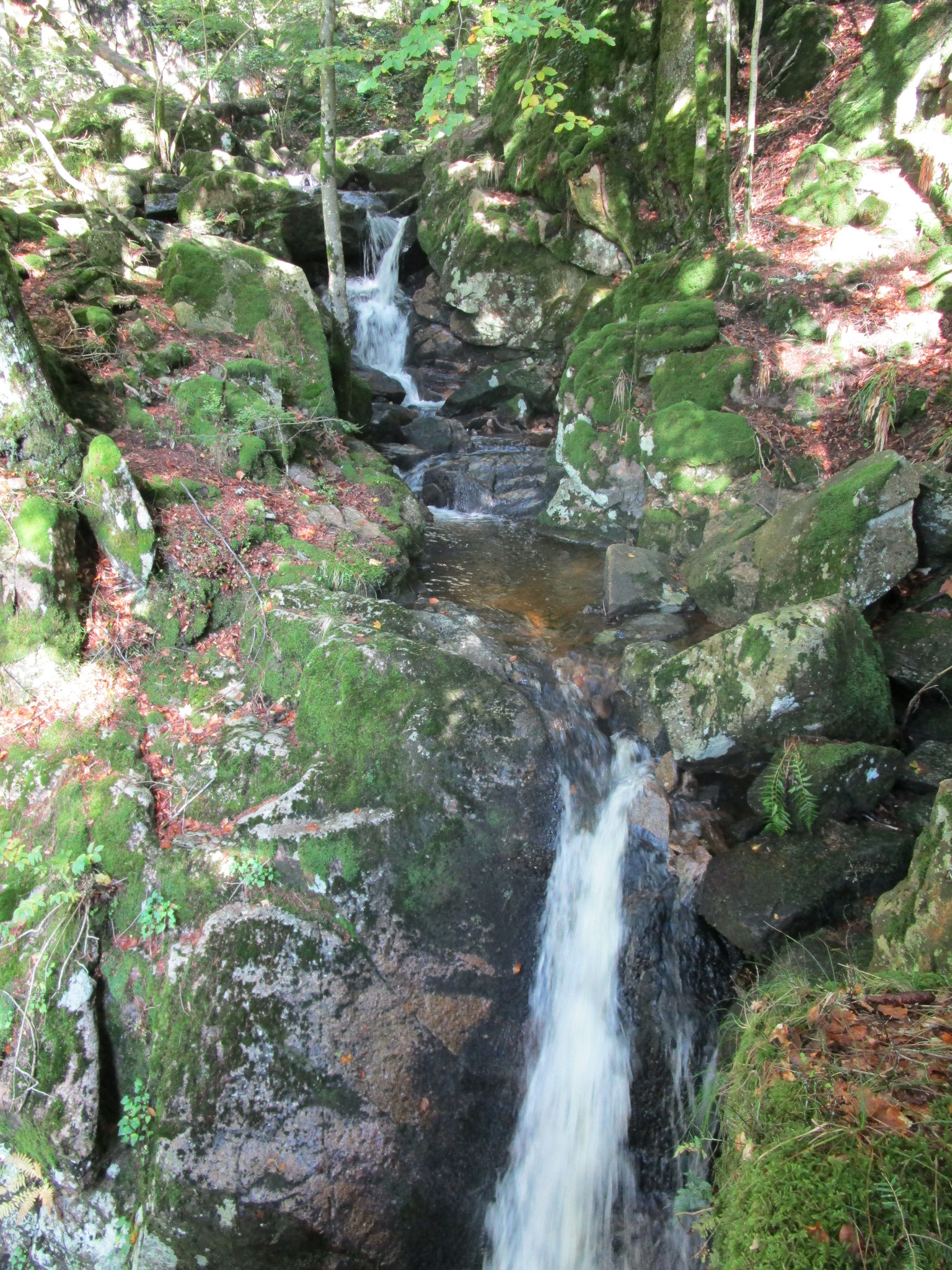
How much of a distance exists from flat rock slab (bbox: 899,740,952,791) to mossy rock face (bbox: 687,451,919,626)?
1.31 m

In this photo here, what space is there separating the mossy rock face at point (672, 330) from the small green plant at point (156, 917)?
804 cm

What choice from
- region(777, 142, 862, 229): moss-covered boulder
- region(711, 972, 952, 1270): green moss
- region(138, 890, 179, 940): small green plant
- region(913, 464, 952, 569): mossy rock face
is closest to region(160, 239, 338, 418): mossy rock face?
region(138, 890, 179, 940): small green plant

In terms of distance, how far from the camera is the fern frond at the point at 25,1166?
332 cm

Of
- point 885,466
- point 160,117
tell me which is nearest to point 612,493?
point 885,466

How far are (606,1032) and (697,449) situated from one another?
19.5 ft

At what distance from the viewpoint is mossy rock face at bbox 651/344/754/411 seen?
7.80 m

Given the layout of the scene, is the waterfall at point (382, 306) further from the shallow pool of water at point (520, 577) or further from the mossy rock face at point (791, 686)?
the mossy rock face at point (791, 686)

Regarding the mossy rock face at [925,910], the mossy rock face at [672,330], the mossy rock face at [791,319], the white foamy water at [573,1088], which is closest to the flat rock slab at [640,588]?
the white foamy water at [573,1088]

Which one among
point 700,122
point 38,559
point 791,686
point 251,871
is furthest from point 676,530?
point 700,122

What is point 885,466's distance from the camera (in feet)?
17.5

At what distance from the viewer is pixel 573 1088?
3842 millimetres

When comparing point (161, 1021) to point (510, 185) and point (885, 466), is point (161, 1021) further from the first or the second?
point (510, 185)

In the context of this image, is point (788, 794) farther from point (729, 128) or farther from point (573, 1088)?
point (729, 128)

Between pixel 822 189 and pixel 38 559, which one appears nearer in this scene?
pixel 38 559
